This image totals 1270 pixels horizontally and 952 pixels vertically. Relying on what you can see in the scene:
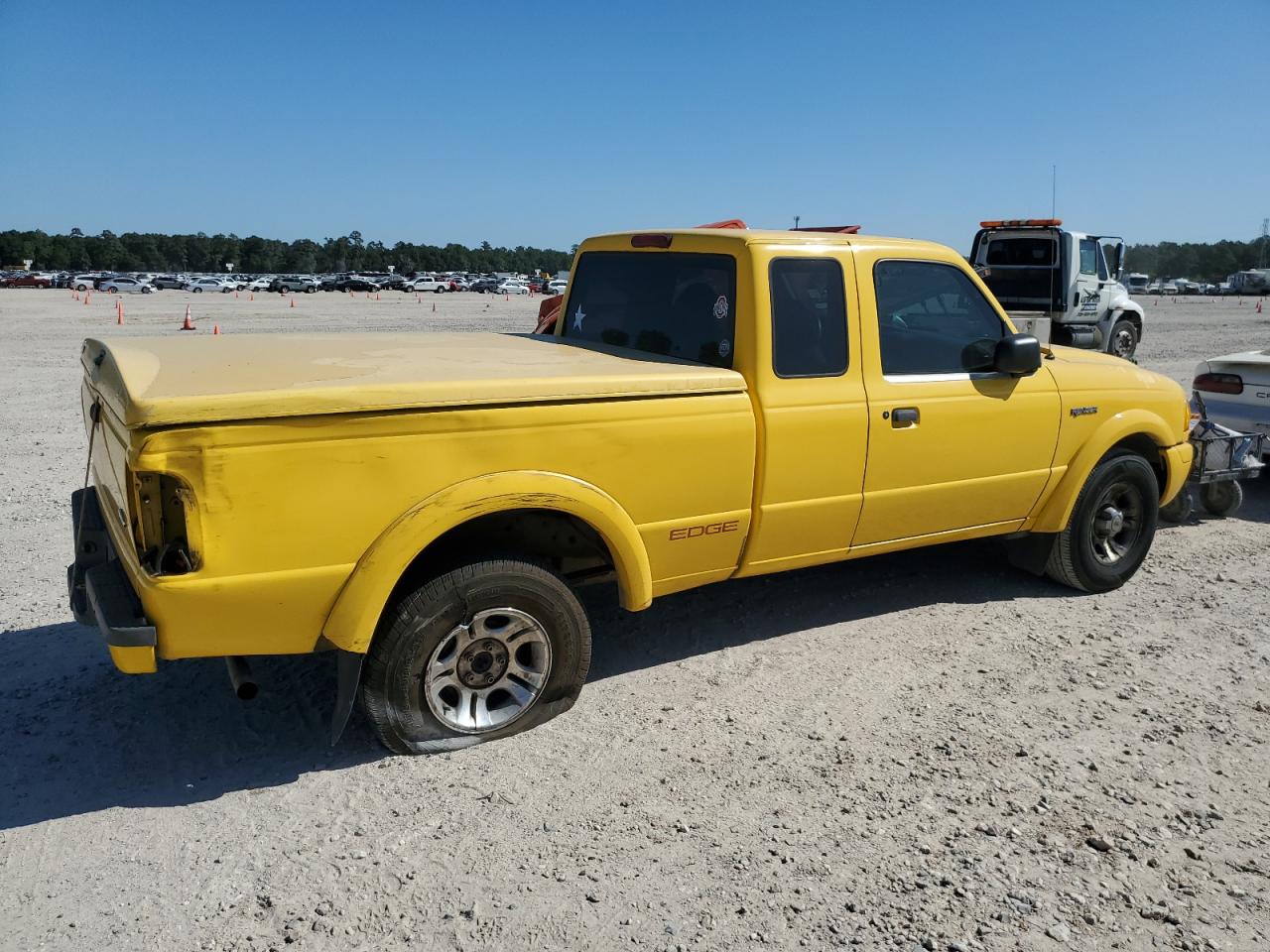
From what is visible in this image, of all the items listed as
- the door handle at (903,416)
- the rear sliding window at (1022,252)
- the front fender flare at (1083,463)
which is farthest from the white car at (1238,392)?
the rear sliding window at (1022,252)

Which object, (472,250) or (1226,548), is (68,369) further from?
(472,250)

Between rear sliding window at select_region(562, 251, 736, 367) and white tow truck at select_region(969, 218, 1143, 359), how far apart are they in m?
13.1

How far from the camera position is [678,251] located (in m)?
4.68

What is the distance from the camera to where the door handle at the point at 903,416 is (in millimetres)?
4562

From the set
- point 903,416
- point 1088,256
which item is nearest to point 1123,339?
point 1088,256

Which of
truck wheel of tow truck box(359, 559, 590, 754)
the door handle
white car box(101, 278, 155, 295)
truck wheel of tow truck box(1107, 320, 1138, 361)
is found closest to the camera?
truck wheel of tow truck box(359, 559, 590, 754)

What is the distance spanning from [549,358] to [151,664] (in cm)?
201

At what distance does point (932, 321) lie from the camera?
16.2 ft

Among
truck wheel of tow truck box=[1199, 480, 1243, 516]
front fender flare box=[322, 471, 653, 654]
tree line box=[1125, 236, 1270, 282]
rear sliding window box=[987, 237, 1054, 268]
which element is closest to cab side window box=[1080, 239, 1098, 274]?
rear sliding window box=[987, 237, 1054, 268]

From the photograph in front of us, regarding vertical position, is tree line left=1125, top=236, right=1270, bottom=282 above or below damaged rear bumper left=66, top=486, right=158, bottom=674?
above

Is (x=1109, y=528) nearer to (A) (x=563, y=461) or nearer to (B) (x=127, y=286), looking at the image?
(A) (x=563, y=461)

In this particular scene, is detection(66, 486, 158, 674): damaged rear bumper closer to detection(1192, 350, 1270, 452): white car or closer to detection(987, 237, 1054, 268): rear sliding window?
detection(1192, 350, 1270, 452): white car

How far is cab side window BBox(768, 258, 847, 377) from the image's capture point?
4293 mm

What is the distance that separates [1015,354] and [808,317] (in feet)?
3.75
